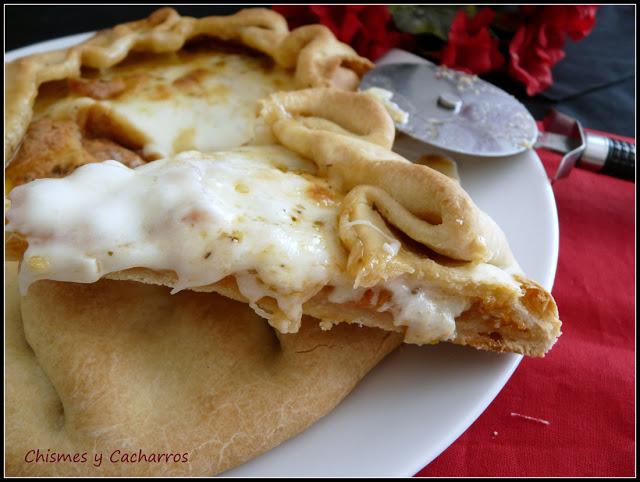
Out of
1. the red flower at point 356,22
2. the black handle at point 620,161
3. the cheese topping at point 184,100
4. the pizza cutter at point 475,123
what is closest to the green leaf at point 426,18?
the red flower at point 356,22

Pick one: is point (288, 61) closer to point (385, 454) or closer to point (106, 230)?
point (106, 230)

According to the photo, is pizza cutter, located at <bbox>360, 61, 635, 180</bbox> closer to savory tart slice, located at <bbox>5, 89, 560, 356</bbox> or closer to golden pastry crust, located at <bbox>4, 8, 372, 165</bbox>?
golden pastry crust, located at <bbox>4, 8, 372, 165</bbox>

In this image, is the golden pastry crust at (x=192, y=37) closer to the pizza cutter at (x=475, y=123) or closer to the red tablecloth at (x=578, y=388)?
the pizza cutter at (x=475, y=123)

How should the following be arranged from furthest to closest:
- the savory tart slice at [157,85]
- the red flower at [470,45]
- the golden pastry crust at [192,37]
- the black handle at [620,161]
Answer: the red flower at [470,45], the black handle at [620,161], the golden pastry crust at [192,37], the savory tart slice at [157,85]

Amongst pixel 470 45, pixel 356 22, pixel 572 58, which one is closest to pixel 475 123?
pixel 356 22

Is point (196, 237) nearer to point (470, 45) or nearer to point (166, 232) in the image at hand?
point (166, 232)

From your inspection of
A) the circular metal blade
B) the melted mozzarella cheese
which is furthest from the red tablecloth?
the melted mozzarella cheese
